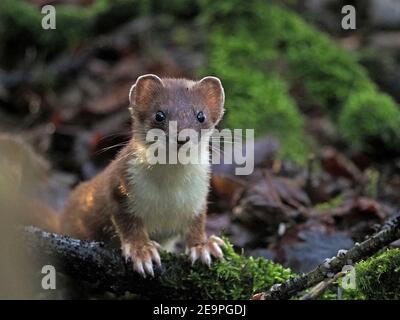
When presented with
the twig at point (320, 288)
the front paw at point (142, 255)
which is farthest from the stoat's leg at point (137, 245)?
the twig at point (320, 288)

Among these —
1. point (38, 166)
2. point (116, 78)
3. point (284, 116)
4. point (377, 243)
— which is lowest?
point (377, 243)

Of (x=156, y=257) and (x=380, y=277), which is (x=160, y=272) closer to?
(x=156, y=257)

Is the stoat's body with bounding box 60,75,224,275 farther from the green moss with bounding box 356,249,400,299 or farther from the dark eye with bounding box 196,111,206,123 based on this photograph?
the green moss with bounding box 356,249,400,299

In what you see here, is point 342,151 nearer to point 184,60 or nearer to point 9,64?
point 184,60

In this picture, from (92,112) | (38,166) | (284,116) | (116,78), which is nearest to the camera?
(38,166)

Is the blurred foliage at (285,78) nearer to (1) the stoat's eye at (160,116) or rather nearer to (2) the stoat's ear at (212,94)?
(2) the stoat's ear at (212,94)

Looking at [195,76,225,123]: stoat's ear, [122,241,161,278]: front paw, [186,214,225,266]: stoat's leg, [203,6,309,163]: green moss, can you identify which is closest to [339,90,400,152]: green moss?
[203,6,309,163]: green moss

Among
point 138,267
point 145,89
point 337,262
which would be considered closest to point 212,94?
point 145,89

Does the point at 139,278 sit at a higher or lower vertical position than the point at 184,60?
lower

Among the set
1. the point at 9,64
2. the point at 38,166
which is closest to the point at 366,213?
the point at 38,166
